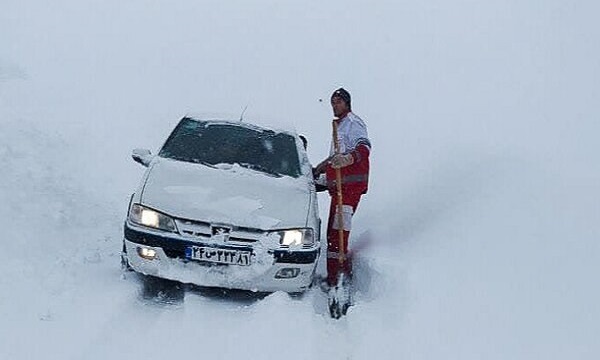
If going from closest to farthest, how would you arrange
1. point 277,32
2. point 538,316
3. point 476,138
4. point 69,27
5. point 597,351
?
point 597,351 < point 538,316 < point 476,138 < point 69,27 < point 277,32

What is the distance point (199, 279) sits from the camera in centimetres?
545

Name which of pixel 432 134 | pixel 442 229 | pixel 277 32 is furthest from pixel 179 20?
pixel 442 229

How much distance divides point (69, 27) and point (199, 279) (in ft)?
52.1

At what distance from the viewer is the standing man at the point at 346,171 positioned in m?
6.80

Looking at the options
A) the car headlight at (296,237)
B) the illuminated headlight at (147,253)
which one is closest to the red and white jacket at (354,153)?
the car headlight at (296,237)

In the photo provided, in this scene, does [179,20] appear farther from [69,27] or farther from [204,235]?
[204,235]

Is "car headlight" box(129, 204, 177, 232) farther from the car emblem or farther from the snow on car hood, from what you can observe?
the car emblem

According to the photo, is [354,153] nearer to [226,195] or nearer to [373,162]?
[226,195]

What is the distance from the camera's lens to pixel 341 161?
667 cm

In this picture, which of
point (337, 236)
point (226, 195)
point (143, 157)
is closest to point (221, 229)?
point (226, 195)

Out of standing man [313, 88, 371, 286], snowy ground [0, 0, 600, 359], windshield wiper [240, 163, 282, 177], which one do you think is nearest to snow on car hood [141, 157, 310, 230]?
windshield wiper [240, 163, 282, 177]

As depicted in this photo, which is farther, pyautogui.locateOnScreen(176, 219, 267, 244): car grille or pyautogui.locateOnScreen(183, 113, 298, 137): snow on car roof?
pyautogui.locateOnScreen(183, 113, 298, 137): snow on car roof

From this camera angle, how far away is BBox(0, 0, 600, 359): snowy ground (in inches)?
200

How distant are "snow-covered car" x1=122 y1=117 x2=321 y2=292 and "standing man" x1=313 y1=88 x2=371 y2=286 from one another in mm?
634
